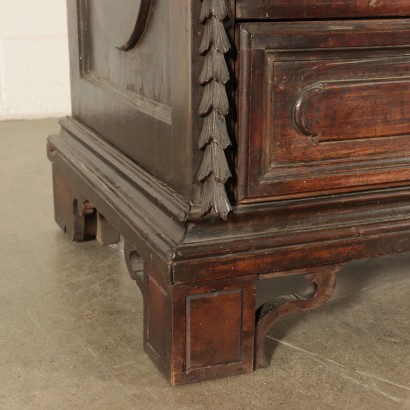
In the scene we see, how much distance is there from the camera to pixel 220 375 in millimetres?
1557

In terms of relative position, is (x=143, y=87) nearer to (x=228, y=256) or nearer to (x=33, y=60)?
(x=228, y=256)

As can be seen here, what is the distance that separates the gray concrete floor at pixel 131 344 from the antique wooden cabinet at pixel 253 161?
0.23ft

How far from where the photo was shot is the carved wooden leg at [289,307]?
1.58 metres

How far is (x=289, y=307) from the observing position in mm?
1590

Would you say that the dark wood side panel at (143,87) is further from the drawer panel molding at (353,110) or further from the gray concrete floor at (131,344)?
the gray concrete floor at (131,344)

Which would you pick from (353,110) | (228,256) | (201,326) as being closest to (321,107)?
(353,110)

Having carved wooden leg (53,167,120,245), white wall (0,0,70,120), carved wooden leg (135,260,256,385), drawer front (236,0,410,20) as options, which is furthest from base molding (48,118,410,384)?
white wall (0,0,70,120)

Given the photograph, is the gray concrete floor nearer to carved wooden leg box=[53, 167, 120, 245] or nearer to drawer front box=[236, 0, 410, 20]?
carved wooden leg box=[53, 167, 120, 245]

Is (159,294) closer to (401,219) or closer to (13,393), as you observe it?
(13,393)

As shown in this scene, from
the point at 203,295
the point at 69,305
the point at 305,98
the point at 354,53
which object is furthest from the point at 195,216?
the point at 69,305

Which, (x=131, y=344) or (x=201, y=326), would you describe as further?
(x=131, y=344)

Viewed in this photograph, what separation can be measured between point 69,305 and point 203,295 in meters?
0.51

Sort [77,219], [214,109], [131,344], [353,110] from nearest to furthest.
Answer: [214,109], [353,110], [131,344], [77,219]

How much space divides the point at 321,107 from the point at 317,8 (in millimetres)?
171
